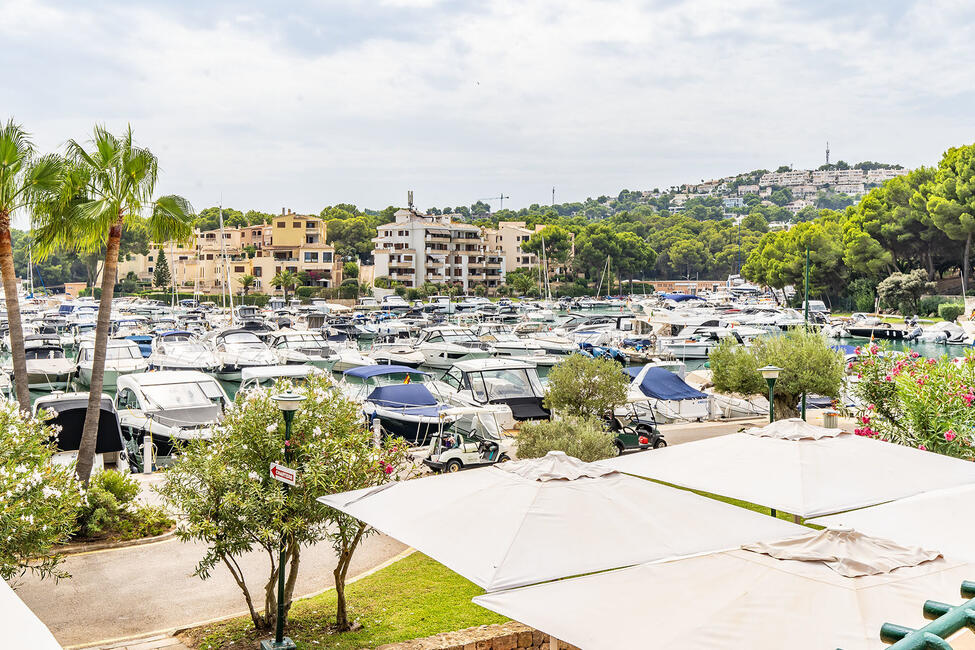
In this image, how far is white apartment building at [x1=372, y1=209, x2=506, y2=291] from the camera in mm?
115875

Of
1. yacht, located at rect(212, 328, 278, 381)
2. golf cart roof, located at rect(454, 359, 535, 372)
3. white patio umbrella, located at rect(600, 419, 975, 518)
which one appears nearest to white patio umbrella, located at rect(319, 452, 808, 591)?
white patio umbrella, located at rect(600, 419, 975, 518)

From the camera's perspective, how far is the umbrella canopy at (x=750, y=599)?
204 inches

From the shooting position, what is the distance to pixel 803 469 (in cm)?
1012

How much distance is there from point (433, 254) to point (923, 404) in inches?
4153

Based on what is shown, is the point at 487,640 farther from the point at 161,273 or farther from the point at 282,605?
the point at 161,273

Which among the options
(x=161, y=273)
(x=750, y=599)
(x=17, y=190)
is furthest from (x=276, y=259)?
(x=750, y=599)

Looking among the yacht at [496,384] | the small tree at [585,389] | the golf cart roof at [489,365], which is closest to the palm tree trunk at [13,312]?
the small tree at [585,389]

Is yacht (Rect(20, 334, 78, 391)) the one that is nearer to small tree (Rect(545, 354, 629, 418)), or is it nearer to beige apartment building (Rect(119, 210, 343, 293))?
small tree (Rect(545, 354, 629, 418))

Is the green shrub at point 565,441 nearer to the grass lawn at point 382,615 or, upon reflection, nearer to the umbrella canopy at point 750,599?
the grass lawn at point 382,615

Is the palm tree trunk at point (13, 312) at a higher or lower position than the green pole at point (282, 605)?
higher

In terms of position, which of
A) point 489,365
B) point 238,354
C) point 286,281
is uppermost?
point 286,281

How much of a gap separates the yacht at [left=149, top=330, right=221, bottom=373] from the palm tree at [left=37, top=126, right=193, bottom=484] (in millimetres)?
23110

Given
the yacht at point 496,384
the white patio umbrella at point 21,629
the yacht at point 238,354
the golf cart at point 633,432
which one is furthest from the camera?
the yacht at point 238,354

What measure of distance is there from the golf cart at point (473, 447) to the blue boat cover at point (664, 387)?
6.67 metres
